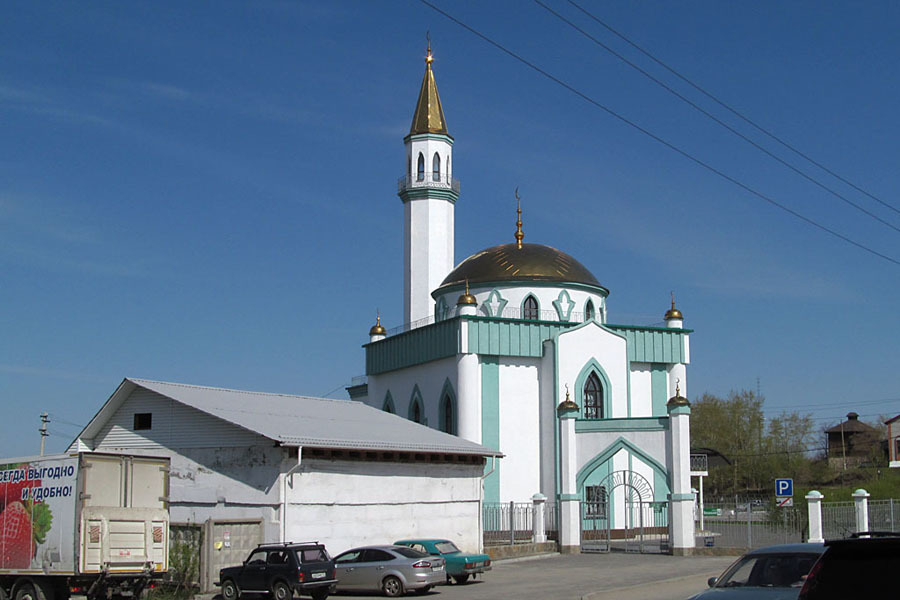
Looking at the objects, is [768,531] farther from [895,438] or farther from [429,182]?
[895,438]

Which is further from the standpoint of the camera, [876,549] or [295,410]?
[295,410]

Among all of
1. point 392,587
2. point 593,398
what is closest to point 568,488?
point 593,398

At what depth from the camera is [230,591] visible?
19812mm

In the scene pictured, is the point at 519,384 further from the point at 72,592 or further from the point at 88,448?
the point at 72,592

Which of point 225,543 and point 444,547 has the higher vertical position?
point 225,543

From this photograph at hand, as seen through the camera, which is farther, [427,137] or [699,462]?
[699,462]

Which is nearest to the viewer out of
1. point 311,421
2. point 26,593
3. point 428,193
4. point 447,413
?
point 26,593

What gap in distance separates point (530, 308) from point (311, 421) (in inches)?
602

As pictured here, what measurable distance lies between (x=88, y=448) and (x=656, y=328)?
21.1 m

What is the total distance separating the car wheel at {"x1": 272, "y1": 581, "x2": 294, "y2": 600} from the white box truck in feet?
7.05

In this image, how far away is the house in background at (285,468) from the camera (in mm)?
22703

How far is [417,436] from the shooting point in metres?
27.3

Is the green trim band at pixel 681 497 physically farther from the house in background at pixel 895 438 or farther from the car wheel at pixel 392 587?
the house in background at pixel 895 438

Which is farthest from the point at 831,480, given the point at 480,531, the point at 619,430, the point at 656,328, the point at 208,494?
the point at 208,494
